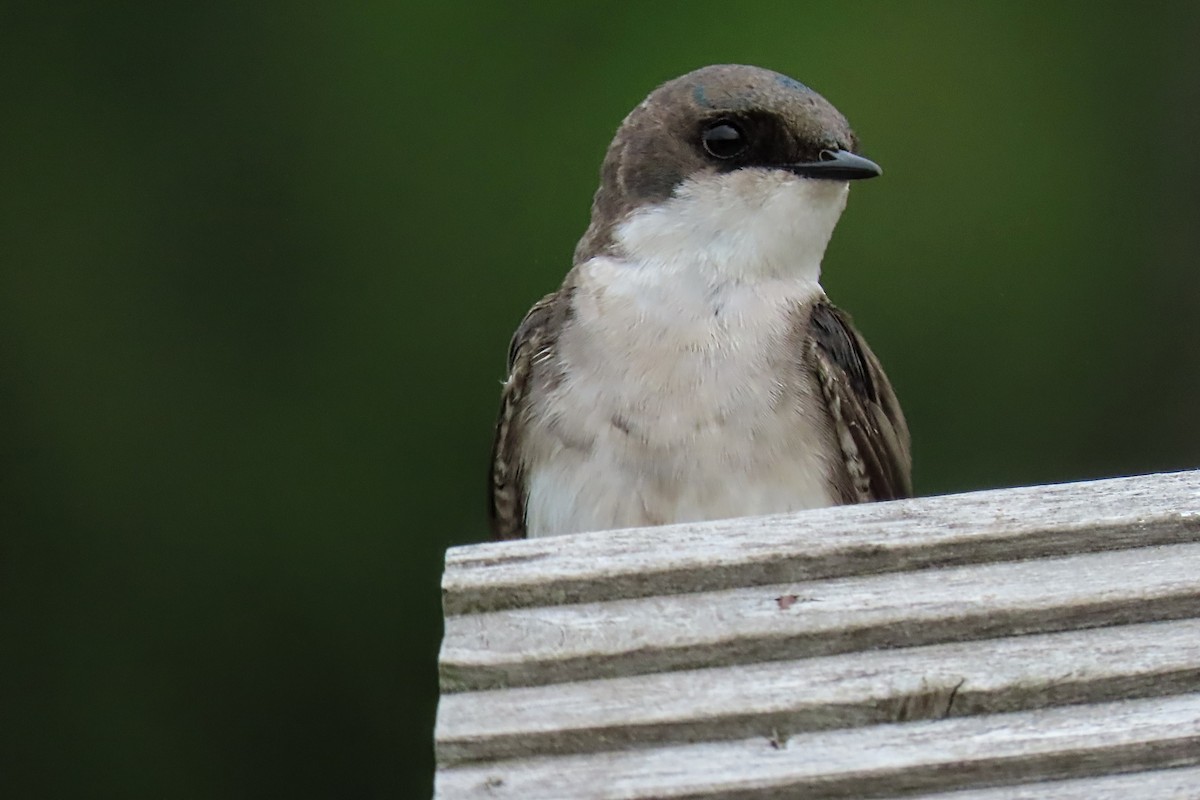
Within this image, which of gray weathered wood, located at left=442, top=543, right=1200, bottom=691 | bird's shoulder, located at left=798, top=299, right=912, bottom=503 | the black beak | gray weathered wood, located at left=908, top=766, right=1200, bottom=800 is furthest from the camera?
bird's shoulder, located at left=798, top=299, right=912, bottom=503

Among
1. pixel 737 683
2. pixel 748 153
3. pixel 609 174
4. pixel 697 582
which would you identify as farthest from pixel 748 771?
pixel 609 174

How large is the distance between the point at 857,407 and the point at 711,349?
0.83 ft

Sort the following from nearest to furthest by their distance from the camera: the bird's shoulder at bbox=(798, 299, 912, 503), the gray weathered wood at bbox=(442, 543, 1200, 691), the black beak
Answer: the gray weathered wood at bbox=(442, 543, 1200, 691) → the black beak → the bird's shoulder at bbox=(798, 299, 912, 503)

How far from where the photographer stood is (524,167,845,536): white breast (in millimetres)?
2270

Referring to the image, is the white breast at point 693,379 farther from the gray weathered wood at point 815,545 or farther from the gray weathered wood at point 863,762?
the gray weathered wood at point 863,762

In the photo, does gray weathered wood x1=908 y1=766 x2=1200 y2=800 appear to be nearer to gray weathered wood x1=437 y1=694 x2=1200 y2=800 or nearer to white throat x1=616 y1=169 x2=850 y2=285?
gray weathered wood x1=437 y1=694 x2=1200 y2=800

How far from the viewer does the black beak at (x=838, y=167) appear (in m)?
2.27

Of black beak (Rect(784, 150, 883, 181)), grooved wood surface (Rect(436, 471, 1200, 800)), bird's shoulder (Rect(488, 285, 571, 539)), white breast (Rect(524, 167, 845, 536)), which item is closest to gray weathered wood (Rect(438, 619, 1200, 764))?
grooved wood surface (Rect(436, 471, 1200, 800))

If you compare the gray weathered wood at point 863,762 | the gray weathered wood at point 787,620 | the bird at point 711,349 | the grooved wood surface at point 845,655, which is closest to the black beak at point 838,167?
the bird at point 711,349

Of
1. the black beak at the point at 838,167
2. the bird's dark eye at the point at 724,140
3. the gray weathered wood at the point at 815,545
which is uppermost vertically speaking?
the bird's dark eye at the point at 724,140

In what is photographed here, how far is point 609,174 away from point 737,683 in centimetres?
144

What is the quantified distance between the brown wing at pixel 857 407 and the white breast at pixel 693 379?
0.13 feet

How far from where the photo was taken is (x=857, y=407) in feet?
7.86

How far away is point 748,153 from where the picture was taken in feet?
7.73
